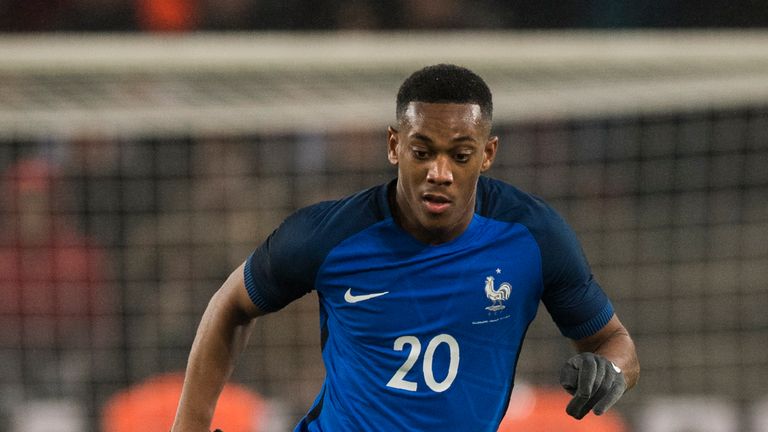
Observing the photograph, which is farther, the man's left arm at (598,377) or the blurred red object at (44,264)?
the blurred red object at (44,264)

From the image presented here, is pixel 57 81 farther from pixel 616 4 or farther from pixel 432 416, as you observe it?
pixel 432 416

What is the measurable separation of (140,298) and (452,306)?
12.9 ft

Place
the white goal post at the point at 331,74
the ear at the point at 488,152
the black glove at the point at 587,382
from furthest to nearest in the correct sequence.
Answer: the white goal post at the point at 331,74 → the ear at the point at 488,152 → the black glove at the point at 587,382

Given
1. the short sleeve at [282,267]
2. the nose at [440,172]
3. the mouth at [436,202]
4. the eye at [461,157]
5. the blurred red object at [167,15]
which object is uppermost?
the blurred red object at [167,15]

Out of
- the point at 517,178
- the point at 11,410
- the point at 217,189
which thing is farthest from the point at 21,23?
the point at 517,178

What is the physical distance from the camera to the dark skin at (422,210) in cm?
233

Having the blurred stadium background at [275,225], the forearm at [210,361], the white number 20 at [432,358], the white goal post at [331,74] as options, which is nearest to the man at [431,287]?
the white number 20 at [432,358]

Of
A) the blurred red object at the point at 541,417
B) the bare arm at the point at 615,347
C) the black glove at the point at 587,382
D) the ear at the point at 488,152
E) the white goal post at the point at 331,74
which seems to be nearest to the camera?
the black glove at the point at 587,382

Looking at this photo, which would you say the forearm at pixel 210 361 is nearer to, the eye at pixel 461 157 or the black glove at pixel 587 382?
the eye at pixel 461 157

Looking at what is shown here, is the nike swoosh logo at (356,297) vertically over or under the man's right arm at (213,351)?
over

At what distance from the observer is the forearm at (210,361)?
8.55ft

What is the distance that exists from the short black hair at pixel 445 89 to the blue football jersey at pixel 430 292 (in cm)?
25

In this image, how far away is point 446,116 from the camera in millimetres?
2326

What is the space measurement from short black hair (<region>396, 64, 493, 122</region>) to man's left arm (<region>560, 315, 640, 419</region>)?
21.0 inches
